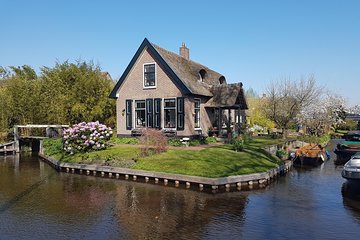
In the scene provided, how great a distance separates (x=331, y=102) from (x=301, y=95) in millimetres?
20742

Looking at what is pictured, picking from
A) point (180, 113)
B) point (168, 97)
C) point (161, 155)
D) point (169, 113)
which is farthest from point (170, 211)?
point (169, 113)

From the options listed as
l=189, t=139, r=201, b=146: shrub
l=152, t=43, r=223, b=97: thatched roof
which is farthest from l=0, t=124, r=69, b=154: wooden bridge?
l=189, t=139, r=201, b=146: shrub

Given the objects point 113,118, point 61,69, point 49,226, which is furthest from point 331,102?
point 49,226

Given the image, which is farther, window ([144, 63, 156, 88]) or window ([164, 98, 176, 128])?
window ([144, 63, 156, 88])

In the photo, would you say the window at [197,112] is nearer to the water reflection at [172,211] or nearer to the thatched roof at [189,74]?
the thatched roof at [189,74]

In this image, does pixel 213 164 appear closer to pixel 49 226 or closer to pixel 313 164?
pixel 49 226

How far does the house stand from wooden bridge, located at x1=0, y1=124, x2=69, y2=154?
24.1 feet

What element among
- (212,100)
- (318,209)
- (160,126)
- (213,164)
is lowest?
(318,209)

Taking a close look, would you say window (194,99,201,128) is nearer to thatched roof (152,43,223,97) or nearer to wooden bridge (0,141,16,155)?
thatched roof (152,43,223,97)

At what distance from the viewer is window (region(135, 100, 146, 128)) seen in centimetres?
2598

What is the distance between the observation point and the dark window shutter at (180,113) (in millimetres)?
23766

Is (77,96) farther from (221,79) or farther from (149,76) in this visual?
(221,79)

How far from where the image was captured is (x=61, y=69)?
3259cm

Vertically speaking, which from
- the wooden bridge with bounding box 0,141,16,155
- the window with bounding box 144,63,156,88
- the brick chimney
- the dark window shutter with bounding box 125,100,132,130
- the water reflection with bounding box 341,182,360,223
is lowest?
the water reflection with bounding box 341,182,360,223
